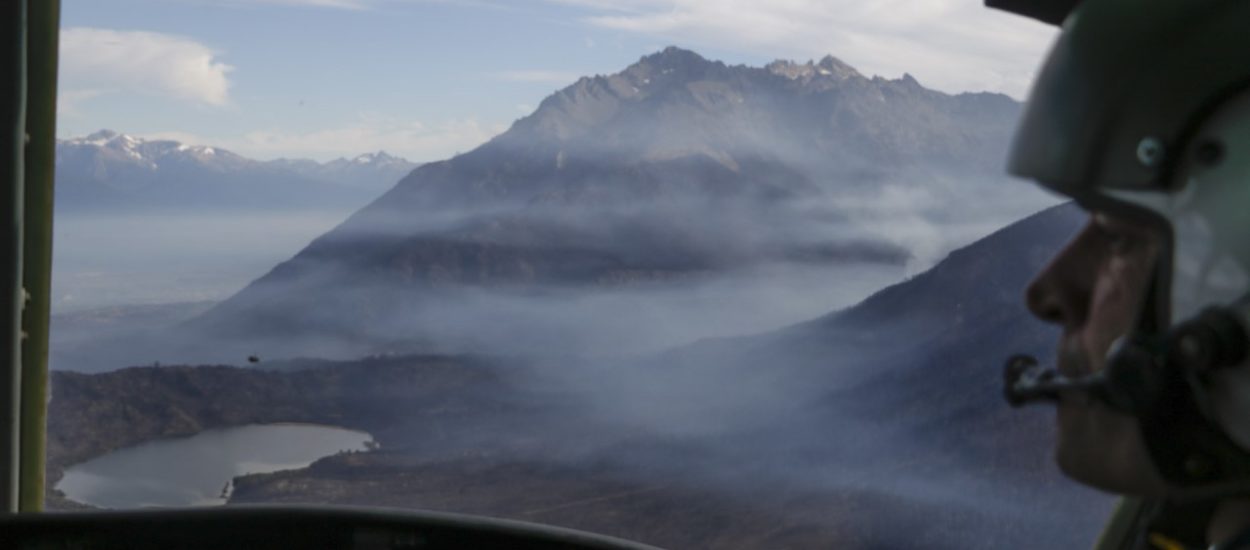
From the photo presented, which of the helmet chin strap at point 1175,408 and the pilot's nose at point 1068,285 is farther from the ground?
the pilot's nose at point 1068,285

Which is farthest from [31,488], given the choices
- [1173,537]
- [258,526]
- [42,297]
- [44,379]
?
[1173,537]

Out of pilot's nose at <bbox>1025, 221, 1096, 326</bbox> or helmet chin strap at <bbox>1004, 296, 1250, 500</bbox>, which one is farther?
pilot's nose at <bbox>1025, 221, 1096, 326</bbox>

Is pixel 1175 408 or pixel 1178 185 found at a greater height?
pixel 1178 185

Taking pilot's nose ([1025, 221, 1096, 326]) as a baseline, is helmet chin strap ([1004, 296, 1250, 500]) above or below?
below

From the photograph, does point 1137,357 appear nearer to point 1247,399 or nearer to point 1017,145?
point 1247,399
